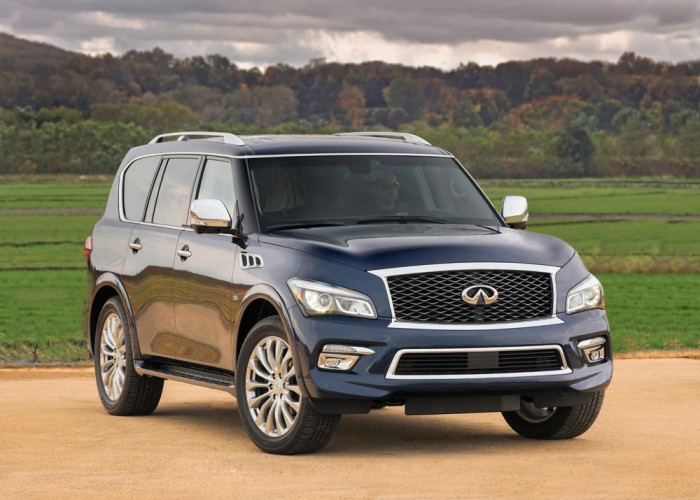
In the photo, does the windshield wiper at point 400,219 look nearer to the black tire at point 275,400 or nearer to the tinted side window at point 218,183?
the tinted side window at point 218,183

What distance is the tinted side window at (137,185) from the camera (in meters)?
12.6

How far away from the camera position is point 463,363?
9.61m

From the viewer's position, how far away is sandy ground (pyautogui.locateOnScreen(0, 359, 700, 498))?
28.3ft

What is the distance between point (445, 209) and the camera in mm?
11312

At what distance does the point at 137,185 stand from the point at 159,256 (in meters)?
1.30

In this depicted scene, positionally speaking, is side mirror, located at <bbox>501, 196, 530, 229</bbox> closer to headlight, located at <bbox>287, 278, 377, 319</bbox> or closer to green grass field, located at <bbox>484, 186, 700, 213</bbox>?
headlight, located at <bbox>287, 278, 377, 319</bbox>

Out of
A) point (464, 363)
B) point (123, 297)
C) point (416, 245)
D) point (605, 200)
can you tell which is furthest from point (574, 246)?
point (464, 363)

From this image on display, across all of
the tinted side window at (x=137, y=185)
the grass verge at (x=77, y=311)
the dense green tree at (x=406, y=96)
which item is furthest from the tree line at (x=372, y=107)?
the tinted side window at (x=137, y=185)

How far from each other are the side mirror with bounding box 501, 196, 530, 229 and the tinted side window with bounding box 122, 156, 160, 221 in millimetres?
2936

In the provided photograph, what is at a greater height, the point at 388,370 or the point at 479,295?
the point at 479,295

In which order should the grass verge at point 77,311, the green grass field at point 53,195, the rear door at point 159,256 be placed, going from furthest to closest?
the green grass field at point 53,195
the grass verge at point 77,311
the rear door at point 159,256

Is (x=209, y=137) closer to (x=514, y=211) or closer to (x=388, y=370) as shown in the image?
(x=514, y=211)

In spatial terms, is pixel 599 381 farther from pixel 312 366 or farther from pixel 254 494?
pixel 254 494

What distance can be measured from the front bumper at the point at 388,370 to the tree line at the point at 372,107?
8342 cm
